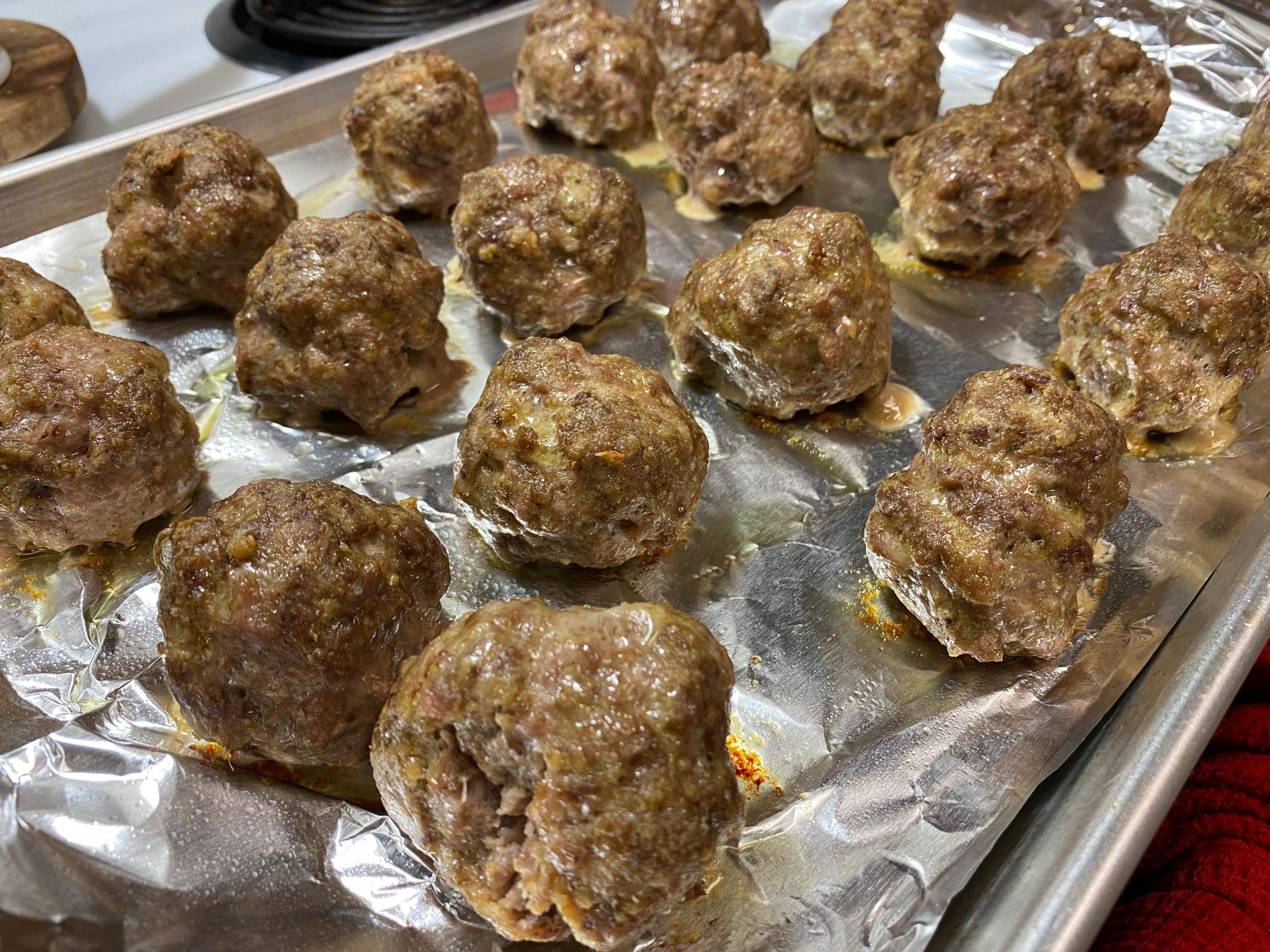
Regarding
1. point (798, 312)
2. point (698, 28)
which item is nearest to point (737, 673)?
point (798, 312)

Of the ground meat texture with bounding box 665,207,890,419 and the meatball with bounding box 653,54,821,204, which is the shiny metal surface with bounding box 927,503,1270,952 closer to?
the ground meat texture with bounding box 665,207,890,419

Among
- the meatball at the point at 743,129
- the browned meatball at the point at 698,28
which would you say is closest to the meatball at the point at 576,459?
the meatball at the point at 743,129

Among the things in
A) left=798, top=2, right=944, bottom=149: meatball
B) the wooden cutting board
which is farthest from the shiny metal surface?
the wooden cutting board

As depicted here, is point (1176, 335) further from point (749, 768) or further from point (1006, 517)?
point (749, 768)

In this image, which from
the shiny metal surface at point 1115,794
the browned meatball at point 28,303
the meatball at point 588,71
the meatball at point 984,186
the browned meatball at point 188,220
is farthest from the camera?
the meatball at point 588,71

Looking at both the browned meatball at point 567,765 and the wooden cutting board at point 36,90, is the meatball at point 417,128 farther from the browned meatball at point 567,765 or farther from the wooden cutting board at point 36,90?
the browned meatball at point 567,765

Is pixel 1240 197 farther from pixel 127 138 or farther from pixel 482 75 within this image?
pixel 127 138
